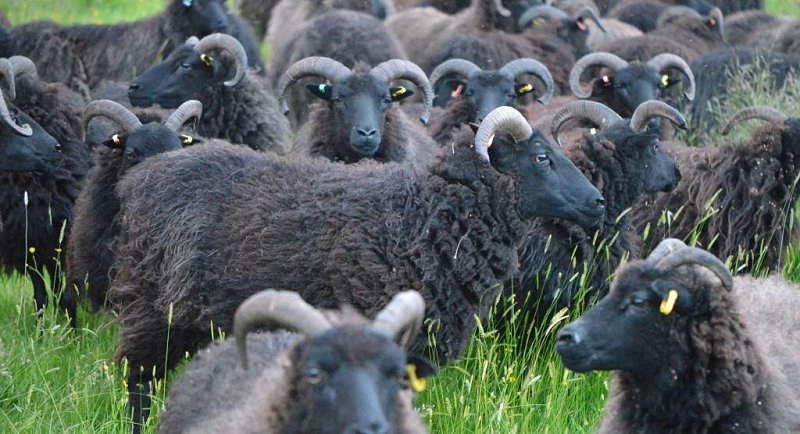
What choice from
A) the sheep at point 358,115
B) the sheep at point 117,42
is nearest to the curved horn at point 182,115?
the sheep at point 358,115

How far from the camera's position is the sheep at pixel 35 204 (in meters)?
8.66

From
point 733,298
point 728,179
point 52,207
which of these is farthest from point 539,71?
point 733,298

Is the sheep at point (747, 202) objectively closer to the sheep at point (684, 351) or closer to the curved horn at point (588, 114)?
the curved horn at point (588, 114)

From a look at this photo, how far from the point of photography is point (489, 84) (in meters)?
10.7

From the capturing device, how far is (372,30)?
1276 centimetres

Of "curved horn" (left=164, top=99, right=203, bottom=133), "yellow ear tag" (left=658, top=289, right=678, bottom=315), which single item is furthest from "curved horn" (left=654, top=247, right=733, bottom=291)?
"curved horn" (left=164, top=99, right=203, bottom=133)

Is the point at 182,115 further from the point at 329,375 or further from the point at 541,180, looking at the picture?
the point at 329,375

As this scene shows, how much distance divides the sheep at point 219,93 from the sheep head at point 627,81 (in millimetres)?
2765

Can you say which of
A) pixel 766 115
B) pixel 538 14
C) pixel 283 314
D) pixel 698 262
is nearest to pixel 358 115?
pixel 766 115

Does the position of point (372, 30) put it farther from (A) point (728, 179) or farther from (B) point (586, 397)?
(B) point (586, 397)

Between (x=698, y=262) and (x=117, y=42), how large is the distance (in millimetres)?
9468

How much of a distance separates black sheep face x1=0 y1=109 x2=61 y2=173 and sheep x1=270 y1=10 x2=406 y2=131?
3.49 m

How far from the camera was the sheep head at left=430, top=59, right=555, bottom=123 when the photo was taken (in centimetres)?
1050

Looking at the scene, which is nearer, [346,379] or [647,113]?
[346,379]
